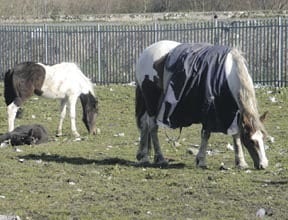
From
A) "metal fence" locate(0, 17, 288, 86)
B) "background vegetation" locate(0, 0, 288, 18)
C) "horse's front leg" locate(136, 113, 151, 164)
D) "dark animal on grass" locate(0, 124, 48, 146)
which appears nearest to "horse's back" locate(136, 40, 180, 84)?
"horse's front leg" locate(136, 113, 151, 164)

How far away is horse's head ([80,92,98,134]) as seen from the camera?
1759 cm

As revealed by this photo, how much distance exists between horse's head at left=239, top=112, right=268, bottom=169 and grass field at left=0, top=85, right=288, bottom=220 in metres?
0.18

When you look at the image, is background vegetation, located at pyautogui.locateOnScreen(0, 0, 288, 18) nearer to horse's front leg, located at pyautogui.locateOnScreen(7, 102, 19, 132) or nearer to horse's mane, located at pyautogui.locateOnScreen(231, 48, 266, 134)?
horse's front leg, located at pyautogui.locateOnScreen(7, 102, 19, 132)

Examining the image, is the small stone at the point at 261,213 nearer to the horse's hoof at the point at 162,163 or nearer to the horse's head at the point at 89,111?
the horse's hoof at the point at 162,163

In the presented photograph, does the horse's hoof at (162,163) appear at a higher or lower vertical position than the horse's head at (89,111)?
higher

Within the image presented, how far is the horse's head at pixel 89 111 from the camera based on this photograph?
57.7 ft

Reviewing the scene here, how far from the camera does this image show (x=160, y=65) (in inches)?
491

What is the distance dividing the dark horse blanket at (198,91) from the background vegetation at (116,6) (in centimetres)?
3771

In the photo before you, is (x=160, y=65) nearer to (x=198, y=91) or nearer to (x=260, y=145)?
(x=198, y=91)

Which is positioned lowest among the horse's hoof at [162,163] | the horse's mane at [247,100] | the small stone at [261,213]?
the horse's hoof at [162,163]

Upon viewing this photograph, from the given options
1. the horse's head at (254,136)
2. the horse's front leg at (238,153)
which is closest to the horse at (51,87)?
the horse's front leg at (238,153)

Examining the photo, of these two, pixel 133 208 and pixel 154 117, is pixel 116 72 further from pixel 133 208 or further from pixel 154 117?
pixel 133 208

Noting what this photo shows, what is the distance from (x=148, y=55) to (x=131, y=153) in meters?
2.10

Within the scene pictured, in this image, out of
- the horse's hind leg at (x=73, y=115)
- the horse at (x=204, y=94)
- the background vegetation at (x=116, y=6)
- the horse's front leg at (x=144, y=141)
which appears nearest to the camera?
the horse at (x=204, y=94)
